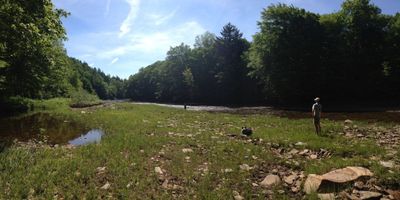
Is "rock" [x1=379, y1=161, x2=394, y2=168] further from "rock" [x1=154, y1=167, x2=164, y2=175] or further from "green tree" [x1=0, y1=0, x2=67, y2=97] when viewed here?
"green tree" [x1=0, y1=0, x2=67, y2=97]

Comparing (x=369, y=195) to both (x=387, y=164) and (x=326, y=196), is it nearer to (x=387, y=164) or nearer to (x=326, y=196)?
(x=326, y=196)

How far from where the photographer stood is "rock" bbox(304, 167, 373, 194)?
860 cm

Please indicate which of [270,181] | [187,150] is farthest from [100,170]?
[270,181]

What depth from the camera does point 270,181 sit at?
959cm

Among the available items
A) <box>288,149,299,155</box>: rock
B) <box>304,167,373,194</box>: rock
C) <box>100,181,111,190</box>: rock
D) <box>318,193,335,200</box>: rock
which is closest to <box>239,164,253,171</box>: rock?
<box>304,167,373,194</box>: rock

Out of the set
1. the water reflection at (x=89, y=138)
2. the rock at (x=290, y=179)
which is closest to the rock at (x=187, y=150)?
the rock at (x=290, y=179)

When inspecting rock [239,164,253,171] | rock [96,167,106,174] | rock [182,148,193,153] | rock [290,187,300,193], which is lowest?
rock [96,167,106,174]

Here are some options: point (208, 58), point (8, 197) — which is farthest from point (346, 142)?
point (208, 58)

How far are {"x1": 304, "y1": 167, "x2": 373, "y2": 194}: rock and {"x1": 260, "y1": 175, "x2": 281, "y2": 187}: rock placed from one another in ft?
3.03

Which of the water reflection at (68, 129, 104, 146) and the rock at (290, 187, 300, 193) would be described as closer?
the rock at (290, 187, 300, 193)

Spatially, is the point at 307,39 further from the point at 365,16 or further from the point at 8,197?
the point at 8,197

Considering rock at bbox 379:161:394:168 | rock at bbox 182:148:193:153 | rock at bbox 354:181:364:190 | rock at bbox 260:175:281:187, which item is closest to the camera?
rock at bbox 354:181:364:190

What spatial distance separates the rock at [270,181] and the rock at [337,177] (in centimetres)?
92

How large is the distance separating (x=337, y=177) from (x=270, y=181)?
194 cm
